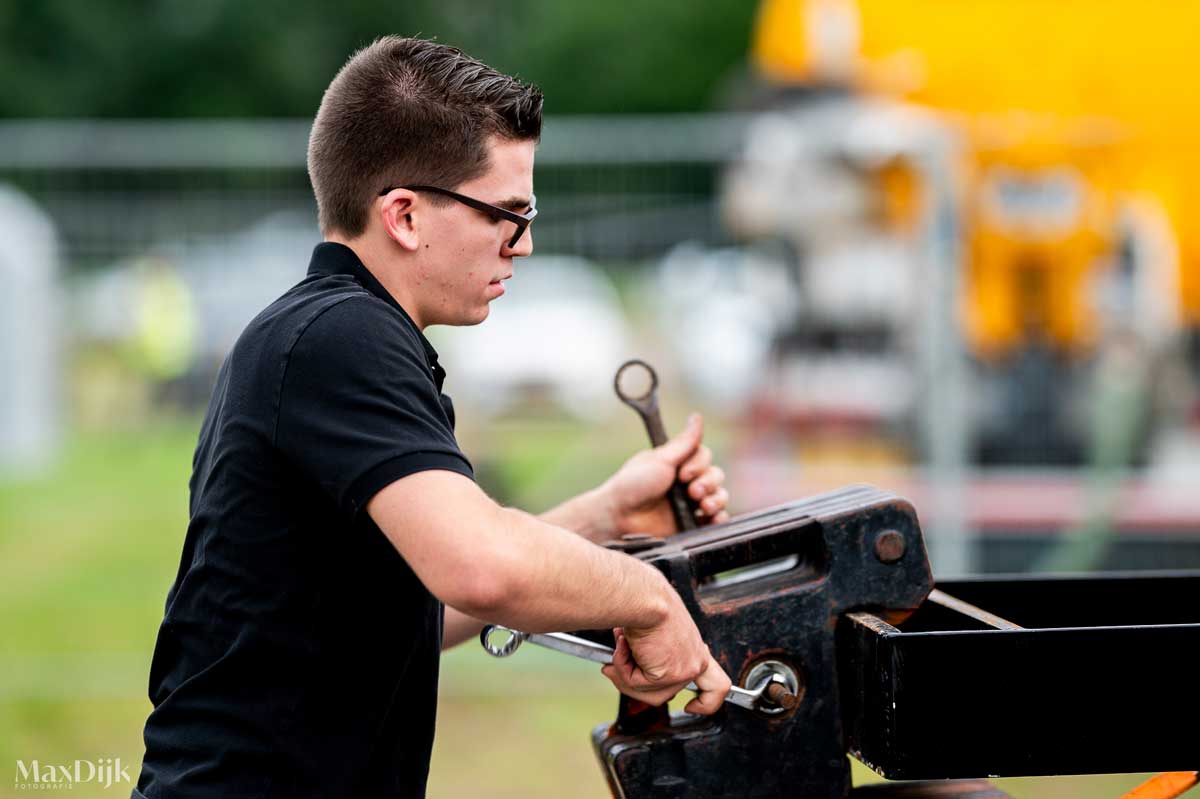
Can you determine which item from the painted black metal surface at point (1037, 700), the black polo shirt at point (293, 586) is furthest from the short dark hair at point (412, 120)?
the painted black metal surface at point (1037, 700)

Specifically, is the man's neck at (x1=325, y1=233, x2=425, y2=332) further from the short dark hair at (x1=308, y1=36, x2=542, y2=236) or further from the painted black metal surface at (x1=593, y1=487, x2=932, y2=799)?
the painted black metal surface at (x1=593, y1=487, x2=932, y2=799)

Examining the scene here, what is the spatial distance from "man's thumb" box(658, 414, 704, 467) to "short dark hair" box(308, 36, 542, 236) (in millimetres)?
670

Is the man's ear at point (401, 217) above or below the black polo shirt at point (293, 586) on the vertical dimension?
above

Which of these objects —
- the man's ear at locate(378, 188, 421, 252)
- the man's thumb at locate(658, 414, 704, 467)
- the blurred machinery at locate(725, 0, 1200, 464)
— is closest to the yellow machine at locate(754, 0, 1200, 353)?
the blurred machinery at locate(725, 0, 1200, 464)

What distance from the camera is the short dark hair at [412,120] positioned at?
6.47ft

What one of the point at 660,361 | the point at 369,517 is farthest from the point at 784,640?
the point at 660,361

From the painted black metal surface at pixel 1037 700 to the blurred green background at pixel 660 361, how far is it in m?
3.31

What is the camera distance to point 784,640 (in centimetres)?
199

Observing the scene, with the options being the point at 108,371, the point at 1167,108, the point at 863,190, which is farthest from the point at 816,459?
the point at 108,371

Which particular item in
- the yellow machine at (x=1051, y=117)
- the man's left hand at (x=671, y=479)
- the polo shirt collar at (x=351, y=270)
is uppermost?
the yellow machine at (x=1051, y=117)

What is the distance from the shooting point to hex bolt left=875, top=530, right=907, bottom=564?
78.6 inches

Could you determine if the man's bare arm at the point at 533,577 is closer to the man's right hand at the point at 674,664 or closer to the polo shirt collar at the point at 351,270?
the man's right hand at the point at 674,664

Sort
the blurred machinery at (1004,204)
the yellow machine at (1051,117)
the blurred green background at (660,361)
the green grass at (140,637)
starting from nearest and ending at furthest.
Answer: the green grass at (140,637) → the blurred green background at (660,361) → the blurred machinery at (1004,204) → the yellow machine at (1051,117)

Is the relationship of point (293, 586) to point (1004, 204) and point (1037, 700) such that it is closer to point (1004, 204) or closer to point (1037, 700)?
point (1037, 700)
